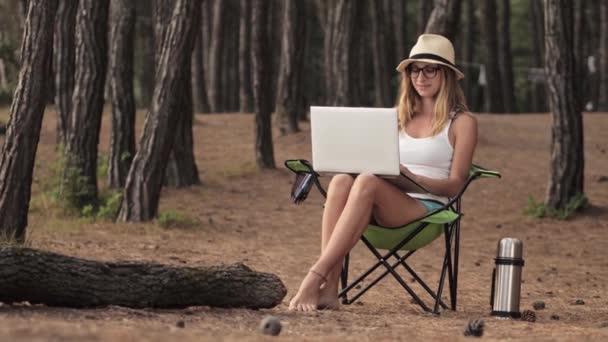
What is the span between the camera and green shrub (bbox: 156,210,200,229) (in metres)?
10.8

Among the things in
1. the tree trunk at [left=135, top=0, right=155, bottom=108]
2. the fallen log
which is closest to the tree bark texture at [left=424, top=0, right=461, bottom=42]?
the fallen log

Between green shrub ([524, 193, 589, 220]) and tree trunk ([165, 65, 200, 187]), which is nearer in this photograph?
green shrub ([524, 193, 589, 220])

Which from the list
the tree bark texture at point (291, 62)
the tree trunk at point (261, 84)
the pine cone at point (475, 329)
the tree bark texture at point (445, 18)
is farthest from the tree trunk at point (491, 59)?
the pine cone at point (475, 329)

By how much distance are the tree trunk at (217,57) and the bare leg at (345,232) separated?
59.7 feet

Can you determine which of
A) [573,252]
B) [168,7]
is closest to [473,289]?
[573,252]

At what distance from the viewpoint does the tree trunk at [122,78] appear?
1252cm

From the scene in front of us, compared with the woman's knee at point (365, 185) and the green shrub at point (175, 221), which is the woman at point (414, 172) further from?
the green shrub at point (175, 221)

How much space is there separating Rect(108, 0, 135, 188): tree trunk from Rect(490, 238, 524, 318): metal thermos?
702 cm

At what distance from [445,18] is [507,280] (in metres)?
7.55

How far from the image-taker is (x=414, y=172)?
642cm

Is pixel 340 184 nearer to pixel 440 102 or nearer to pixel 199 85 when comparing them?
pixel 440 102

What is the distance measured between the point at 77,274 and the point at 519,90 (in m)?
37.9

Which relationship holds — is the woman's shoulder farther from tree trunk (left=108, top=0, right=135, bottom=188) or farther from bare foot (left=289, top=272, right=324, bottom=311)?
tree trunk (left=108, top=0, right=135, bottom=188)

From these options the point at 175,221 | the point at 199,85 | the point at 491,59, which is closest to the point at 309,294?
the point at 175,221
